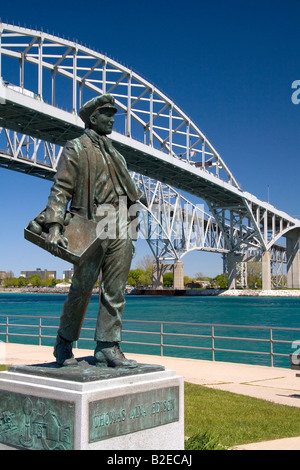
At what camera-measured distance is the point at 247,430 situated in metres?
5.64

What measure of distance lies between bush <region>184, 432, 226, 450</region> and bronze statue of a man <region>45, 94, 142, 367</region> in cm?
87

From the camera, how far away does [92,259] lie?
4.35 m

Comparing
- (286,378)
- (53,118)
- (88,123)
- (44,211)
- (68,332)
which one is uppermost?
(53,118)

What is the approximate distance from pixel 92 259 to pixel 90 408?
110 cm

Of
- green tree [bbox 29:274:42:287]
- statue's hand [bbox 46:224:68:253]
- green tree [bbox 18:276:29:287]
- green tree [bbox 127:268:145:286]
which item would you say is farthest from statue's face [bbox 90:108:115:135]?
green tree [bbox 29:274:42:287]

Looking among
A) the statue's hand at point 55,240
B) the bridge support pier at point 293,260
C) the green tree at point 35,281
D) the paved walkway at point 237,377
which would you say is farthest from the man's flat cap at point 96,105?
the green tree at point 35,281

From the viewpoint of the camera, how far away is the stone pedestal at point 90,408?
373cm

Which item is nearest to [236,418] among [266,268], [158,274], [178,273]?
[266,268]

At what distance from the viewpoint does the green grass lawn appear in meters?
5.41

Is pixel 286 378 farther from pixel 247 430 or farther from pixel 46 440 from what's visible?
pixel 46 440

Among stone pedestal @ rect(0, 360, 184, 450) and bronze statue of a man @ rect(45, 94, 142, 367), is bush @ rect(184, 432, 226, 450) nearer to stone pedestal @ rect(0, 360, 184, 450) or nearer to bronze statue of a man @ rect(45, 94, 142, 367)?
stone pedestal @ rect(0, 360, 184, 450)
